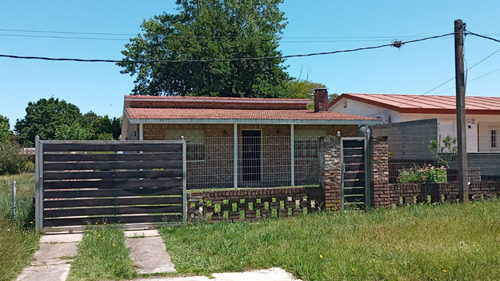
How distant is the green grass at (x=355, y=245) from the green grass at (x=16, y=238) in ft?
6.54

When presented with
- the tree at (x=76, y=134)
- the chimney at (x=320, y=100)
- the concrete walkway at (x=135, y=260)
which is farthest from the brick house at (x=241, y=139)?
the tree at (x=76, y=134)

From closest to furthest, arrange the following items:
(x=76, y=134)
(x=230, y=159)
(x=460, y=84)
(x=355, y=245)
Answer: (x=355, y=245)
(x=460, y=84)
(x=230, y=159)
(x=76, y=134)

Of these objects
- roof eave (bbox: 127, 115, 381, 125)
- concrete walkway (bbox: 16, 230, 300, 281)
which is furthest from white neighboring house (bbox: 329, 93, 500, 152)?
concrete walkway (bbox: 16, 230, 300, 281)

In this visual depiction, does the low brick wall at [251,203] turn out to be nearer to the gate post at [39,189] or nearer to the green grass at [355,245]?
the green grass at [355,245]

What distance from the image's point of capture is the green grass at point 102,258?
5320 millimetres

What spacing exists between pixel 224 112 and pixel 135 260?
12365 millimetres

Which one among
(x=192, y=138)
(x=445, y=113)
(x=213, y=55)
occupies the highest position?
(x=213, y=55)

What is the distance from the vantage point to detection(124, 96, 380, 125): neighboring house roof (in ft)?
50.8

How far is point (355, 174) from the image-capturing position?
363 inches

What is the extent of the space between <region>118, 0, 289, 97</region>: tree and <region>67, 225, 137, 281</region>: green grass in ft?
74.1

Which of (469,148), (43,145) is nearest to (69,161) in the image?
(43,145)

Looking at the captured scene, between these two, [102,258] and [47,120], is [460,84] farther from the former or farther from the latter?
[47,120]

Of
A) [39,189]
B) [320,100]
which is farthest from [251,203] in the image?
[320,100]

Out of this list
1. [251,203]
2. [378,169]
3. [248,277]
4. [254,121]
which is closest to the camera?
[248,277]
